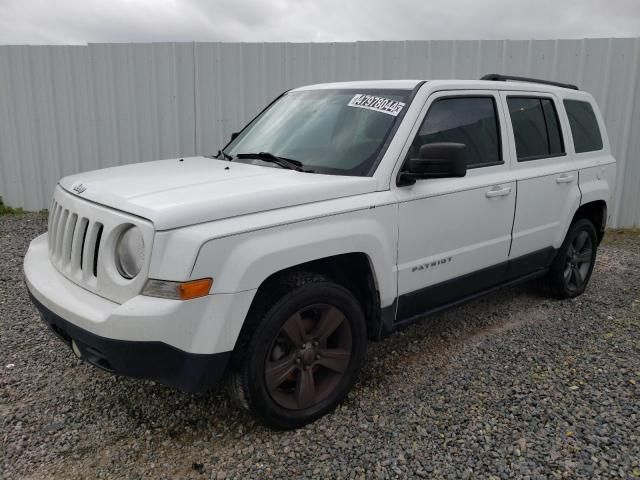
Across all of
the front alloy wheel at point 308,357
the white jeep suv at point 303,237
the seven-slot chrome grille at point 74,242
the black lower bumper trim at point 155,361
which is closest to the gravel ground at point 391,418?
the front alloy wheel at point 308,357

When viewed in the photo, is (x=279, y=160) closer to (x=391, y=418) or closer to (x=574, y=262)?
(x=391, y=418)

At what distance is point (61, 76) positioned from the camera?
8.42m

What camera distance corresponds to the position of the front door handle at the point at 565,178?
175 inches

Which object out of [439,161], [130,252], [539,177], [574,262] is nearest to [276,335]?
[130,252]

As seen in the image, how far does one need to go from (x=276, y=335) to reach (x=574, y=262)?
345 cm

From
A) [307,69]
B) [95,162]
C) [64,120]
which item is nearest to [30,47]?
[64,120]

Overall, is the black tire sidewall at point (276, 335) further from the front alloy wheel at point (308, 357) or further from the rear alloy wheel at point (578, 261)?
the rear alloy wheel at point (578, 261)

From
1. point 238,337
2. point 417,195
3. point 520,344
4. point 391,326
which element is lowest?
point 520,344

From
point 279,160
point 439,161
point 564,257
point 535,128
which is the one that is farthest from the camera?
point 564,257

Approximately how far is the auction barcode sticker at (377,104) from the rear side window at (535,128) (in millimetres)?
1169

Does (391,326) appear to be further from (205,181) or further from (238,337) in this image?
(205,181)

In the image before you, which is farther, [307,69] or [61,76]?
[61,76]

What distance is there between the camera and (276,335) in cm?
276

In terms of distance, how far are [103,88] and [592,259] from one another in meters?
7.02
